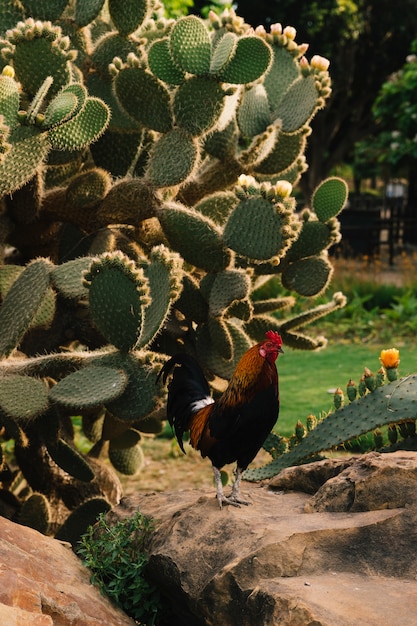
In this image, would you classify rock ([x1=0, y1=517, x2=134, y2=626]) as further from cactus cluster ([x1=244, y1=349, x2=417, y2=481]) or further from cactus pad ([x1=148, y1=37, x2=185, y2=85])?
cactus pad ([x1=148, y1=37, x2=185, y2=85])

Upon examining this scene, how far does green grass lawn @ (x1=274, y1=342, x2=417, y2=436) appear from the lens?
743cm

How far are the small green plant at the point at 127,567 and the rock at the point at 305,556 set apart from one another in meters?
0.08

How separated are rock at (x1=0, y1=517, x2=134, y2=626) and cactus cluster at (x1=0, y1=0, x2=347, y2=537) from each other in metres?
0.70

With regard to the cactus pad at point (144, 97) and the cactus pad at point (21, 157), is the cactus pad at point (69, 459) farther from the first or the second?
the cactus pad at point (144, 97)

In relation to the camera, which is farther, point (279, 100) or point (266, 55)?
point (279, 100)

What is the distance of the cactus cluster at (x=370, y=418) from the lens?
149 inches

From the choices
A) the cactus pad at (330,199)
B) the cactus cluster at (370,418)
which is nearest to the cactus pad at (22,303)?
the cactus cluster at (370,418)

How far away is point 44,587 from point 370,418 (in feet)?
5.45

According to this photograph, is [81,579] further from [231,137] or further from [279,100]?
[279,100]

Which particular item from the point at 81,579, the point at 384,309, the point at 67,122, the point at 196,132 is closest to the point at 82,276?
the point at 67,122

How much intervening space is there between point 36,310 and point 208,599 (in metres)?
1.64

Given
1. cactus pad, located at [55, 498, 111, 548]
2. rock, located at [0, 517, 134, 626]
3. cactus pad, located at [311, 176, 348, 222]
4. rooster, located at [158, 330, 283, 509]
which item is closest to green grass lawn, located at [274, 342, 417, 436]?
cactus pad, located at [311, 176, 348, 222]

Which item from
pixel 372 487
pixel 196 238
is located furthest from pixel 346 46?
pixel 372 487

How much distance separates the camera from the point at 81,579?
10.3 feet
